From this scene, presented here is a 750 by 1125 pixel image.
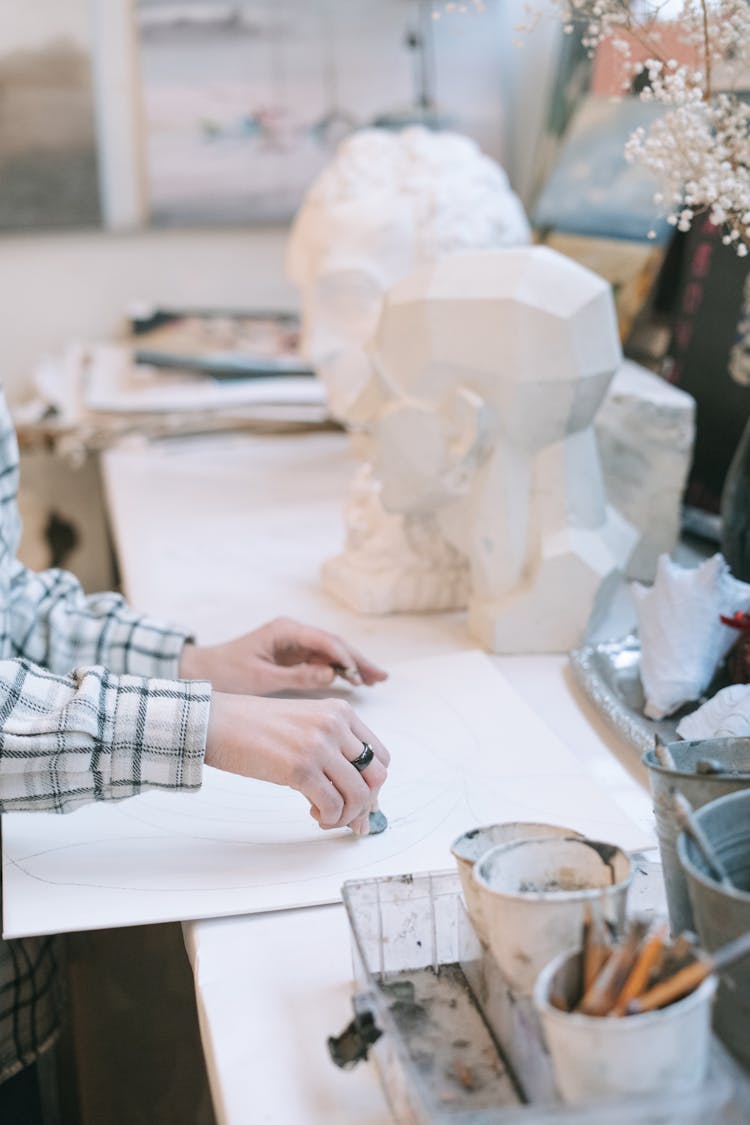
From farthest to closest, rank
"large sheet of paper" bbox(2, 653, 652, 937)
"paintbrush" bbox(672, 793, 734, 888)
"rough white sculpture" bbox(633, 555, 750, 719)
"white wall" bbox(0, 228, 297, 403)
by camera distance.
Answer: "white wall" bbox(0, 228, 297, 403) → "rough white sculpture" bbox(633, 555, 750, 719) → "large sheet of paper" bbox(2, 653, 652, 937) → "paintbrush" bbox(672, 793, 734, 888)

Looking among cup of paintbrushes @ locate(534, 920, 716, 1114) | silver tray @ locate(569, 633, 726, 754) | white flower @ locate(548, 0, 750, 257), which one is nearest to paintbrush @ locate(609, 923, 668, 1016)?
cup of paintbrushes @ locate(534, 920, 716, 1114)

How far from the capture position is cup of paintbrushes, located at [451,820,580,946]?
69 centimetres

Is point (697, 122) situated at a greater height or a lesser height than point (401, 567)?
greater

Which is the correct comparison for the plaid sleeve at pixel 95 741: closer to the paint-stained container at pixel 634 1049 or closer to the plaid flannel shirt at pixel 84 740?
the plaid flannel shirt at pixel 84 740

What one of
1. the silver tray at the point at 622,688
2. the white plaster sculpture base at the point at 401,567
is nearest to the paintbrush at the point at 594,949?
the silver tray at the point at 622,688

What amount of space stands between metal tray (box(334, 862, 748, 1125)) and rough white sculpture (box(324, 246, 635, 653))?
470mm

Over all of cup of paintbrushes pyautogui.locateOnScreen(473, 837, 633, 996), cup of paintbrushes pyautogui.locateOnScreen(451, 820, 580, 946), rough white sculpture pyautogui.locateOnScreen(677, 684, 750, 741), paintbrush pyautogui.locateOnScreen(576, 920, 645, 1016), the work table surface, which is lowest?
the work table surface

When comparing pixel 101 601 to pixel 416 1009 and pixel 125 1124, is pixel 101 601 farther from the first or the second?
pixel 416 1009

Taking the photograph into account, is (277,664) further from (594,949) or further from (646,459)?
(594,949)

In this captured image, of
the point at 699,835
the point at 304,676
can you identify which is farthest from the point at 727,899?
the point at 304,676

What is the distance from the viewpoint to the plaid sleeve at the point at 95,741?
89cm

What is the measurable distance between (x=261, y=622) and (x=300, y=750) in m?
0.51

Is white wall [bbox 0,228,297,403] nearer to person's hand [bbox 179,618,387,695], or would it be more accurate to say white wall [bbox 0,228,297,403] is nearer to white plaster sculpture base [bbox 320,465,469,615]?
white plaster sculpture base [bbox 320,465,469,615]

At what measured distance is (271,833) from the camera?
0.96 meters
